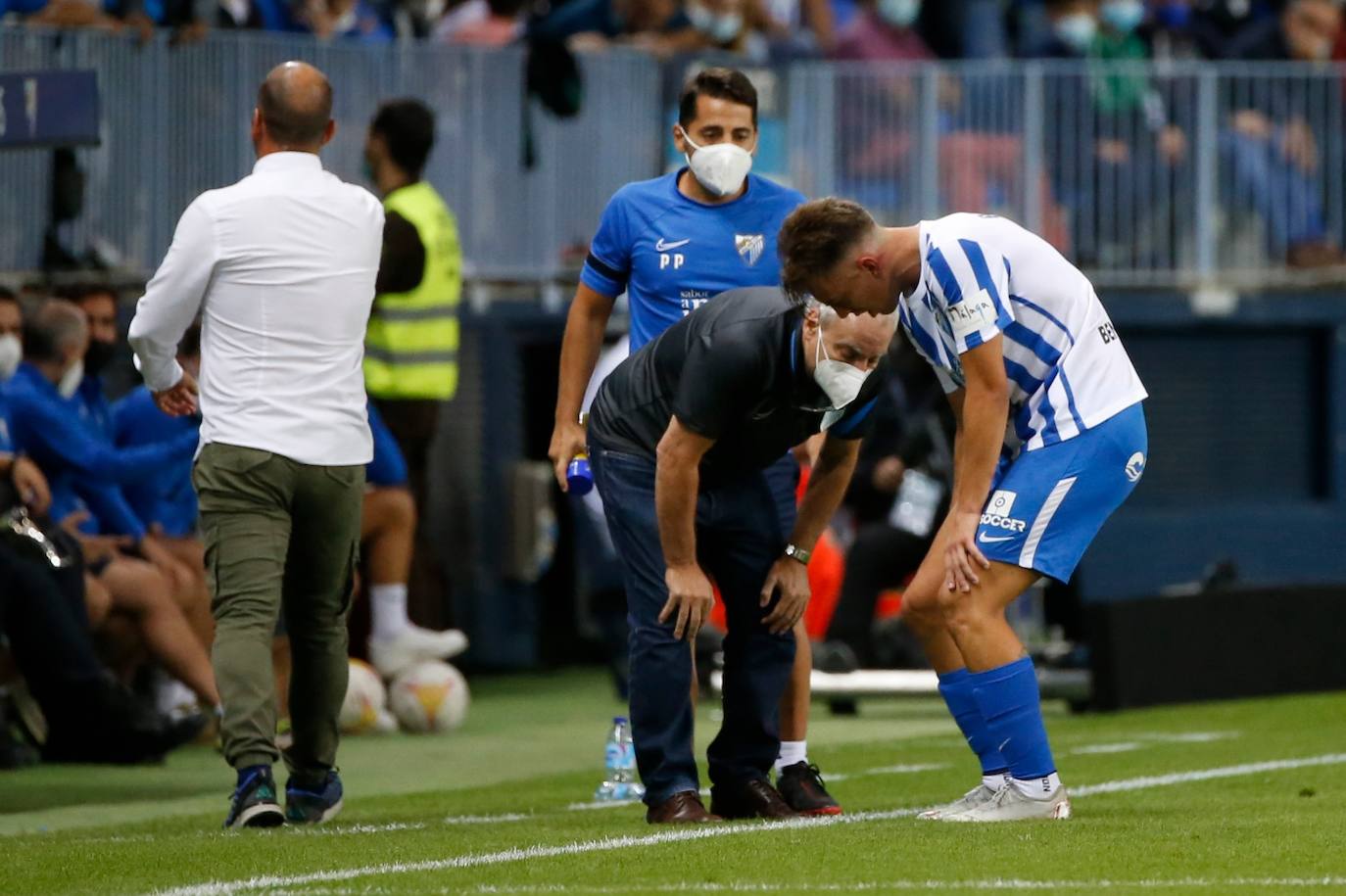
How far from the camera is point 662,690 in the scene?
7078 millimetres

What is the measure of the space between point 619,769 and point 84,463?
3241 mm

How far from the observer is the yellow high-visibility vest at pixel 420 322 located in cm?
1146

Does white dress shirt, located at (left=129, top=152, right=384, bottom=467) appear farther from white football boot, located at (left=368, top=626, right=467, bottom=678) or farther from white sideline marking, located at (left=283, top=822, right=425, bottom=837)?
white football boot, located at (left=368, top=626, right=467, bottom=678)

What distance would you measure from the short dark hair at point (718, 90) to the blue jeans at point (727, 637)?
3.95 ft

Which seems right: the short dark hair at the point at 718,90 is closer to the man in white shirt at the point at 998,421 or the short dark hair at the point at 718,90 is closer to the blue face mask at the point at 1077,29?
the man in white shirt at the point at 998,421

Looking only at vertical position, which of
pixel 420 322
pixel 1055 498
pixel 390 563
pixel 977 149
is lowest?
Result: pixel 390 563

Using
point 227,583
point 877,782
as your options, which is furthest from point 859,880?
point 877,782

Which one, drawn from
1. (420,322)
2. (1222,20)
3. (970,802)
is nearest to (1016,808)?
(970,802)

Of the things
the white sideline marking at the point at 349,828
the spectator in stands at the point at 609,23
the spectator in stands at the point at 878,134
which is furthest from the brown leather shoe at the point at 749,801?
the spectator in stands at the point at 878,134

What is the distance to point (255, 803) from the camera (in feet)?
23.7

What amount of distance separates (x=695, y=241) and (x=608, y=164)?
716 cm

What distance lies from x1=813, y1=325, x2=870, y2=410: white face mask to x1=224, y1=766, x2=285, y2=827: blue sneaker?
1949 mm

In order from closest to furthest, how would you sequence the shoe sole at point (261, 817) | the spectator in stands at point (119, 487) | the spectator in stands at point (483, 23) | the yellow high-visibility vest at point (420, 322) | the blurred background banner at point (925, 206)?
the shoe sole at point (261, 817) → the spectator in stands at point (119, 487) → the yellow high-visibility vest at point (420, 322) → the blurred background banner at point (925, 206) → the spectator in stands at point (483, 23)

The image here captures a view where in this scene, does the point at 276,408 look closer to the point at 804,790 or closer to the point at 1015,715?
the point at 804,790
